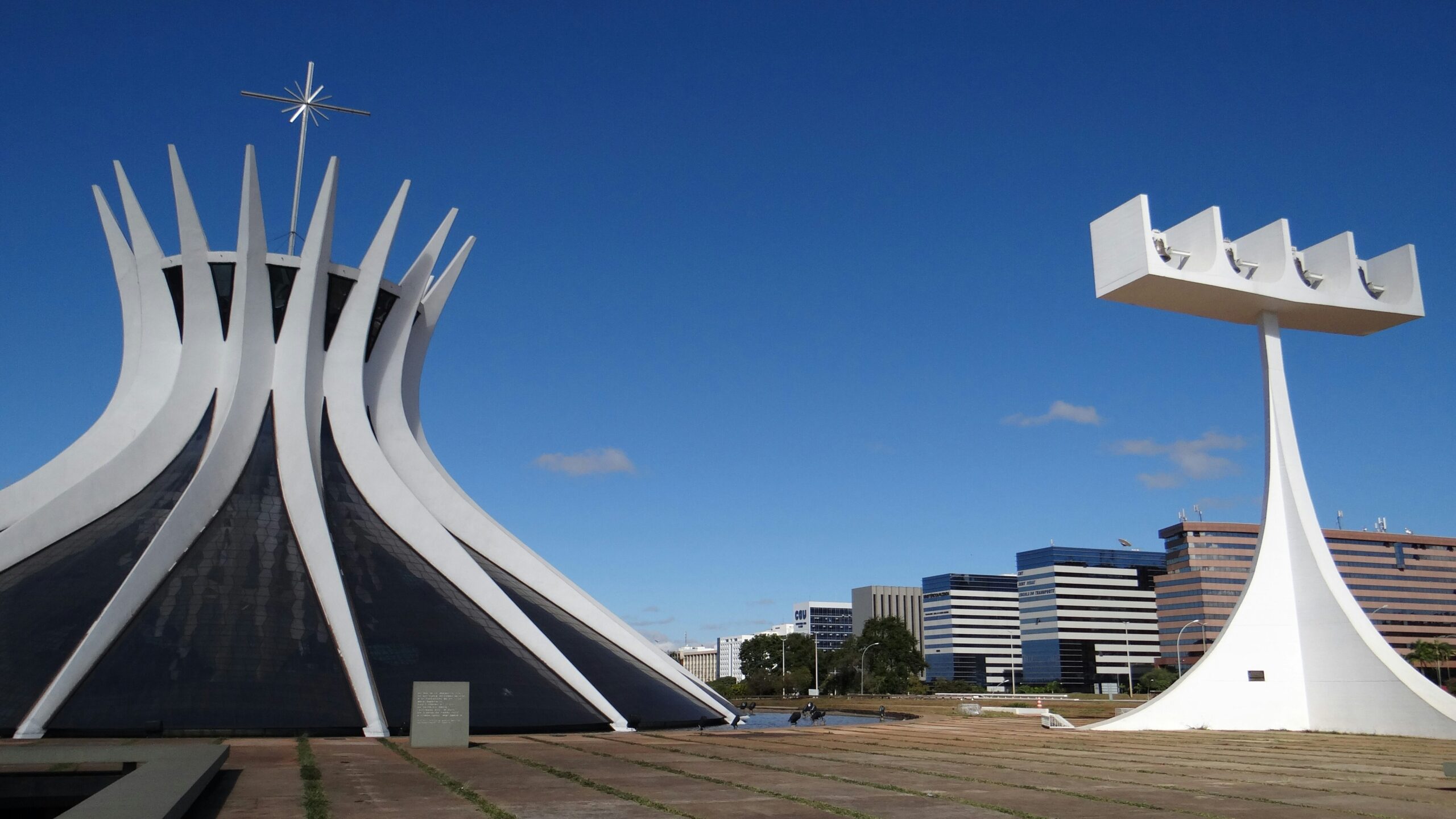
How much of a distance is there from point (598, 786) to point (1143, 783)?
616 centimetres

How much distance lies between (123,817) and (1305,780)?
40.0ft

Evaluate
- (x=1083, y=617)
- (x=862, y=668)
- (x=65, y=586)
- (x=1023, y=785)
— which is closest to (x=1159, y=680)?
(x=862, y=668)

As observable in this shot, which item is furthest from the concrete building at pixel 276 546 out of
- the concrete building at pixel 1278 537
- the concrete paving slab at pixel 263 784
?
the concrete building at pixel 1278 537

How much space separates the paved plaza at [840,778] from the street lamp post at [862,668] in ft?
183

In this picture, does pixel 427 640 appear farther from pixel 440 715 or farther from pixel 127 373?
pixel 127 373

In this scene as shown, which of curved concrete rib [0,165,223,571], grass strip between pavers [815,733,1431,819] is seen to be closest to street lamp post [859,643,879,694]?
curved concrete rib [0,165,223,571]

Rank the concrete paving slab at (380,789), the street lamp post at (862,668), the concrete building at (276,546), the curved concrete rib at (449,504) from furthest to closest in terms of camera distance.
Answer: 1. the street lamp post at (862,668)
2. the curved concrete rib at (449,504)
3. the concrete building at (276,546)
4. the concrete paving slab at (380,789)

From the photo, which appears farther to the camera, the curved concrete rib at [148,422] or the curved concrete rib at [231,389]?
the curved concrete rib at [148,422]

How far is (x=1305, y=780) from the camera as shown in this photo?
1175cm

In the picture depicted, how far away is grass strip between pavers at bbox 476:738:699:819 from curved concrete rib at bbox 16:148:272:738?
33.5ft

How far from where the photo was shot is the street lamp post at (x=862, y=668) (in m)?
72.8

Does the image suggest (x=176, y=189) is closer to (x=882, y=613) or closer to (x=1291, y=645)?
(x=1291, y=645)

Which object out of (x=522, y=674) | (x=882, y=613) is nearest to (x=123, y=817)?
(x=522, y=674)

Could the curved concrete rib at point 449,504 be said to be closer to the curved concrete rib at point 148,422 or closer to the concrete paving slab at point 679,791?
the curved concrete rib at point 148,422
